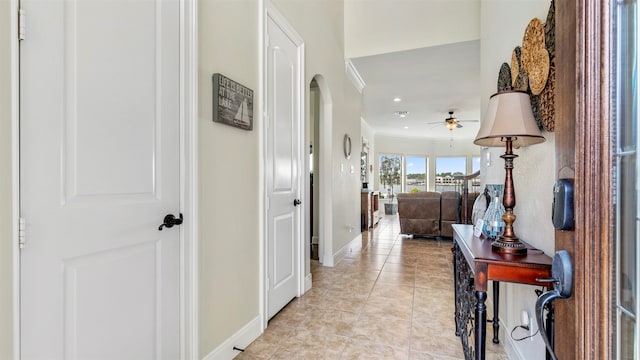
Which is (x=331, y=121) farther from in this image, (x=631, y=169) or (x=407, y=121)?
(x=407, y=121)

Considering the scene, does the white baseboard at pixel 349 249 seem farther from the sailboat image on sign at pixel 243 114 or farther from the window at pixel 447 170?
the window at pixel 447 170

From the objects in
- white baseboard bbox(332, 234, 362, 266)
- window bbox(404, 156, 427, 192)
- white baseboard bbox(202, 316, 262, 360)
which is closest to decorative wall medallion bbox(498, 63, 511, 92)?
white baseboard bbox(202, 316, 262, 360)

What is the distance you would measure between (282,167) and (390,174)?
31.7ft

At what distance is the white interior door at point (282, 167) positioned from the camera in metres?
2.49

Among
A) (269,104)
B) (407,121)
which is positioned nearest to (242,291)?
(269,104)

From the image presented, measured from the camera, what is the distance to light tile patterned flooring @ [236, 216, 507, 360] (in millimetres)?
2066

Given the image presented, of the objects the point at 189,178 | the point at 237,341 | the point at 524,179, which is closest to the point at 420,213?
the point at 524,179

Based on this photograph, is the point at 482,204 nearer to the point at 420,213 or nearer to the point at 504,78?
the point at 504,78

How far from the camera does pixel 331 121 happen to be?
3928 mm

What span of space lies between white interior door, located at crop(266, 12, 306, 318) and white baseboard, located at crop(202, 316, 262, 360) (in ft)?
0.81

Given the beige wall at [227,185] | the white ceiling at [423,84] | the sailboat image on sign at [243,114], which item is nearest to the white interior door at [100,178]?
the beige wall at [227,185]

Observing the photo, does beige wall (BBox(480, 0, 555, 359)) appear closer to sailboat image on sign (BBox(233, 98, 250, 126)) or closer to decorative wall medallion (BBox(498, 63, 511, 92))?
decorative wall medallion (BBox(498, 63, 511, 92))

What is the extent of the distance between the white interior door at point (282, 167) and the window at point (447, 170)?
10460mm

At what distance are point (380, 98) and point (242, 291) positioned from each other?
5589mm
